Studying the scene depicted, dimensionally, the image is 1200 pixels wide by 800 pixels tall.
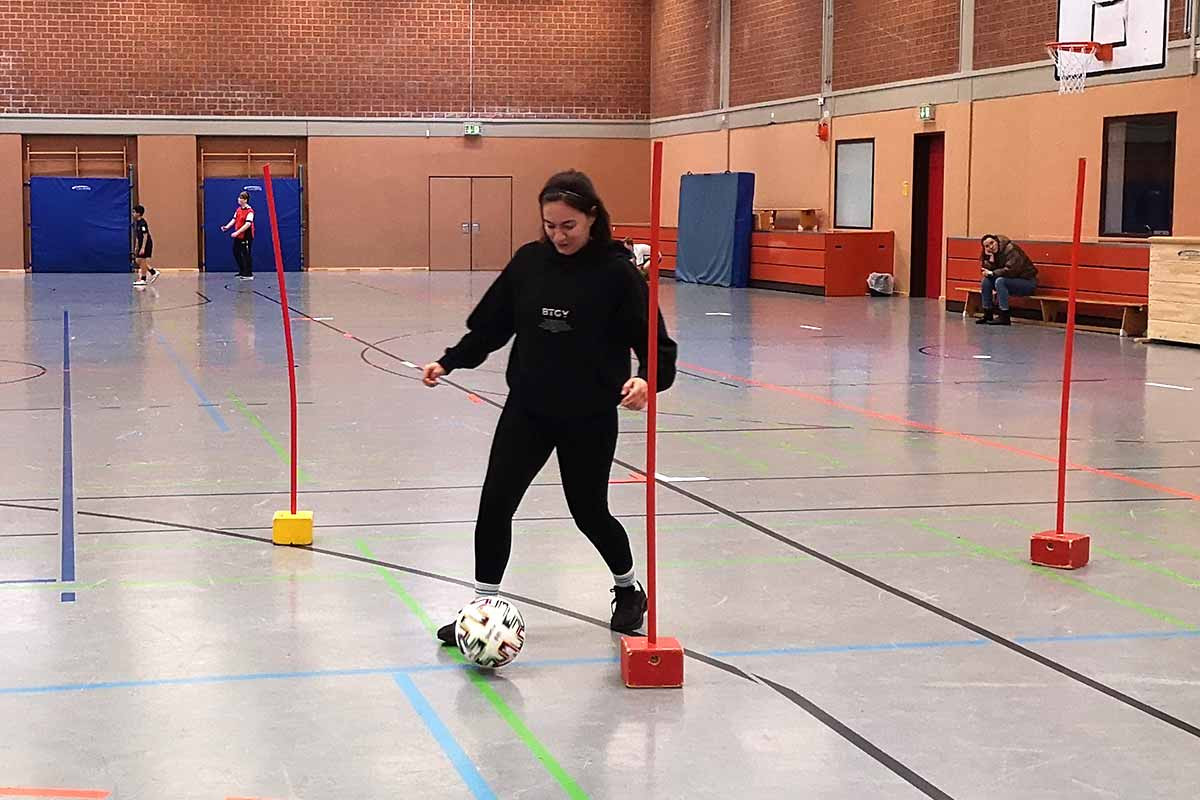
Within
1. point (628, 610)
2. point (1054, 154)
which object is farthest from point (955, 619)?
point (1054, 154)

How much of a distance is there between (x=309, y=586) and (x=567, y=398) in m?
1.86

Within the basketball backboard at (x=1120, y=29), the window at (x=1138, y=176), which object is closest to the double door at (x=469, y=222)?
Result: the basketball backboard at (x=1120, y=29)

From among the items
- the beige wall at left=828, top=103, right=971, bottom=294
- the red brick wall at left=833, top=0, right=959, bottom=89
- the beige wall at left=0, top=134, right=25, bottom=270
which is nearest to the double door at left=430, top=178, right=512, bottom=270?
the beige wall at left=0, top=134, right=25, bottom=270

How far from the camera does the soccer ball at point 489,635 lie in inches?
217

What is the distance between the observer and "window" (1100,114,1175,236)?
72.6 feet

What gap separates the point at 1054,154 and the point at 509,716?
2151cm

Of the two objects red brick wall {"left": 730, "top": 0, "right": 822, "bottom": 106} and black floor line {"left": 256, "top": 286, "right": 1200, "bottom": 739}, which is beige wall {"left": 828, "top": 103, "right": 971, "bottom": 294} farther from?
black floor line {"left": 256, "top": 286, "right": 1200, "bottom": 739}

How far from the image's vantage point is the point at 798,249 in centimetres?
3075

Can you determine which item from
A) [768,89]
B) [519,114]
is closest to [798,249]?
[768,89]

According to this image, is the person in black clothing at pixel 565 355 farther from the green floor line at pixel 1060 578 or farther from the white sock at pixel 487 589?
the green floor line at pixel 1060 578

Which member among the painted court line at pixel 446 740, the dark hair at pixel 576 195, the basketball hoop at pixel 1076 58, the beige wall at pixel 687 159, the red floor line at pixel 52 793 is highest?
the basketball hoop at pixel 1076 58

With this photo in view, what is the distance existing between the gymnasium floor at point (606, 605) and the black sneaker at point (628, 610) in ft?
0.40

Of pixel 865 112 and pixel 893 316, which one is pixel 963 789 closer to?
pixel 893 316

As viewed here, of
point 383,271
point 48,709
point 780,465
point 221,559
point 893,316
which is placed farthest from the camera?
point 383,271
